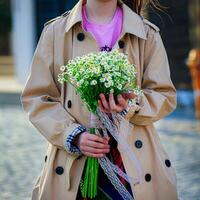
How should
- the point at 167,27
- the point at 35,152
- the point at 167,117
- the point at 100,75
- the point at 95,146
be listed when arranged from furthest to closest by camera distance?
the point at 167,27
the point at 167,117
the point at 35,152
the point at 95,146
the point at 100,75

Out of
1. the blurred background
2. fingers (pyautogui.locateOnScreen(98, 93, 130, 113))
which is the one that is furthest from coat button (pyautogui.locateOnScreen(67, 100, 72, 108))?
the blurred background

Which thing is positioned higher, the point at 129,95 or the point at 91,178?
the point at 129,95

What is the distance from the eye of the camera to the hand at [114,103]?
8.92 ft

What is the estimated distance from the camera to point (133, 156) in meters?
2.93

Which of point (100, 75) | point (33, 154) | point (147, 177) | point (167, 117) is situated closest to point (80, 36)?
point (100, 75)

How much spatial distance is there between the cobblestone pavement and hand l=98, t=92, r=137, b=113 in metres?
3.15

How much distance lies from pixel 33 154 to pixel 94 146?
522cm

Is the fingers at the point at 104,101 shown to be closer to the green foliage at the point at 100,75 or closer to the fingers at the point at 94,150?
the green foliage at the point at 100,75

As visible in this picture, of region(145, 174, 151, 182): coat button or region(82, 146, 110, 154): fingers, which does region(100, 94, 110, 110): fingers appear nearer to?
region(82, 146, 110, 154): fingers

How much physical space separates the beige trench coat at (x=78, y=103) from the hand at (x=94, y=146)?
0.14 meters

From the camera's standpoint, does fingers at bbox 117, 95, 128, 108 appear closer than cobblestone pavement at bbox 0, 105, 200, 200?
Yes

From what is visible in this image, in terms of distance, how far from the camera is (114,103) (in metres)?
2.72

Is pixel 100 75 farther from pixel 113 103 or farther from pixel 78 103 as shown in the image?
pixel 78 103

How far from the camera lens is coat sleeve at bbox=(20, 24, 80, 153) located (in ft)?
9.87
